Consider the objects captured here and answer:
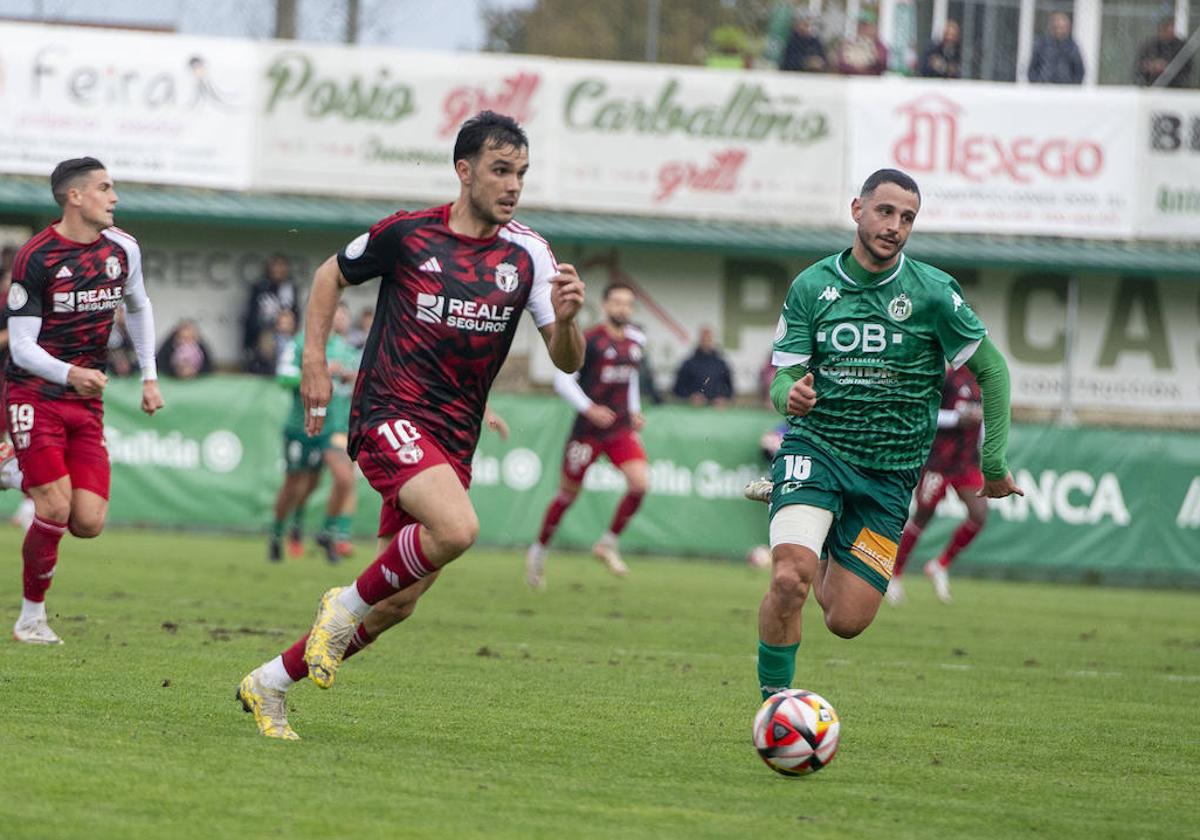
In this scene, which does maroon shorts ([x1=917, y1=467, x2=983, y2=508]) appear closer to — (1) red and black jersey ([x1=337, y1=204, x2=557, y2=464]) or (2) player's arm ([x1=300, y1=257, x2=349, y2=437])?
(1) red and black jersey ([x1=337, y1=204, x2=557, y2=464])

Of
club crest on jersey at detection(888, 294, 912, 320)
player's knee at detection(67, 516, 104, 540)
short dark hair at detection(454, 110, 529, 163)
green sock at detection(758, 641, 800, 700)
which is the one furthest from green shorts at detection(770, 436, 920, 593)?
player's knee at detection(67, 516, 104, 540)

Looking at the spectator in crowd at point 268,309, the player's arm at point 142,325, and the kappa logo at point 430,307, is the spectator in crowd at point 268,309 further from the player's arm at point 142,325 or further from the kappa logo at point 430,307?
the kappa logo at point 430,307

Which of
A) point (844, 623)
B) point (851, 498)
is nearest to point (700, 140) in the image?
point (851, 498)

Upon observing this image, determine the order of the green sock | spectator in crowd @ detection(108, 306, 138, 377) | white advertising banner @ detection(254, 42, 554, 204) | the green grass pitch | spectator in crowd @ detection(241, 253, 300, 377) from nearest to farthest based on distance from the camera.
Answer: the green grass pitch, the green sock, spectator in crowd @ detection(108, 306, 138, 377), white advertising banner @ detection(254, 42, 554, 204), spectator in crowd @ detection(241, 253, 300, 377)

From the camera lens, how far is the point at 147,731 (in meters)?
7.07

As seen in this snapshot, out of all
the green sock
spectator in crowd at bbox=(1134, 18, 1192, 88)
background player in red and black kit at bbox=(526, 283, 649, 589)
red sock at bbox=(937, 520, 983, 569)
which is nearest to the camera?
the green sock

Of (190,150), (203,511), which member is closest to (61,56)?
(190,150)

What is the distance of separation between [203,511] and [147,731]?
14.4 m

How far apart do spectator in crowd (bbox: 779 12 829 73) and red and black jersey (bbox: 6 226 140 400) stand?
15.3 meters

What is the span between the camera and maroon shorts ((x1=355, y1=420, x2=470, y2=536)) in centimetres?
721

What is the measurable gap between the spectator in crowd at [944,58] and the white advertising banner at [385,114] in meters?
5.02

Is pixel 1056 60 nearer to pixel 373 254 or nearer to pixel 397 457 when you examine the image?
pixel 373 254

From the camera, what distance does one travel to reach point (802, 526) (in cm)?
748

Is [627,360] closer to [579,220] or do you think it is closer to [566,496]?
[566,496]
